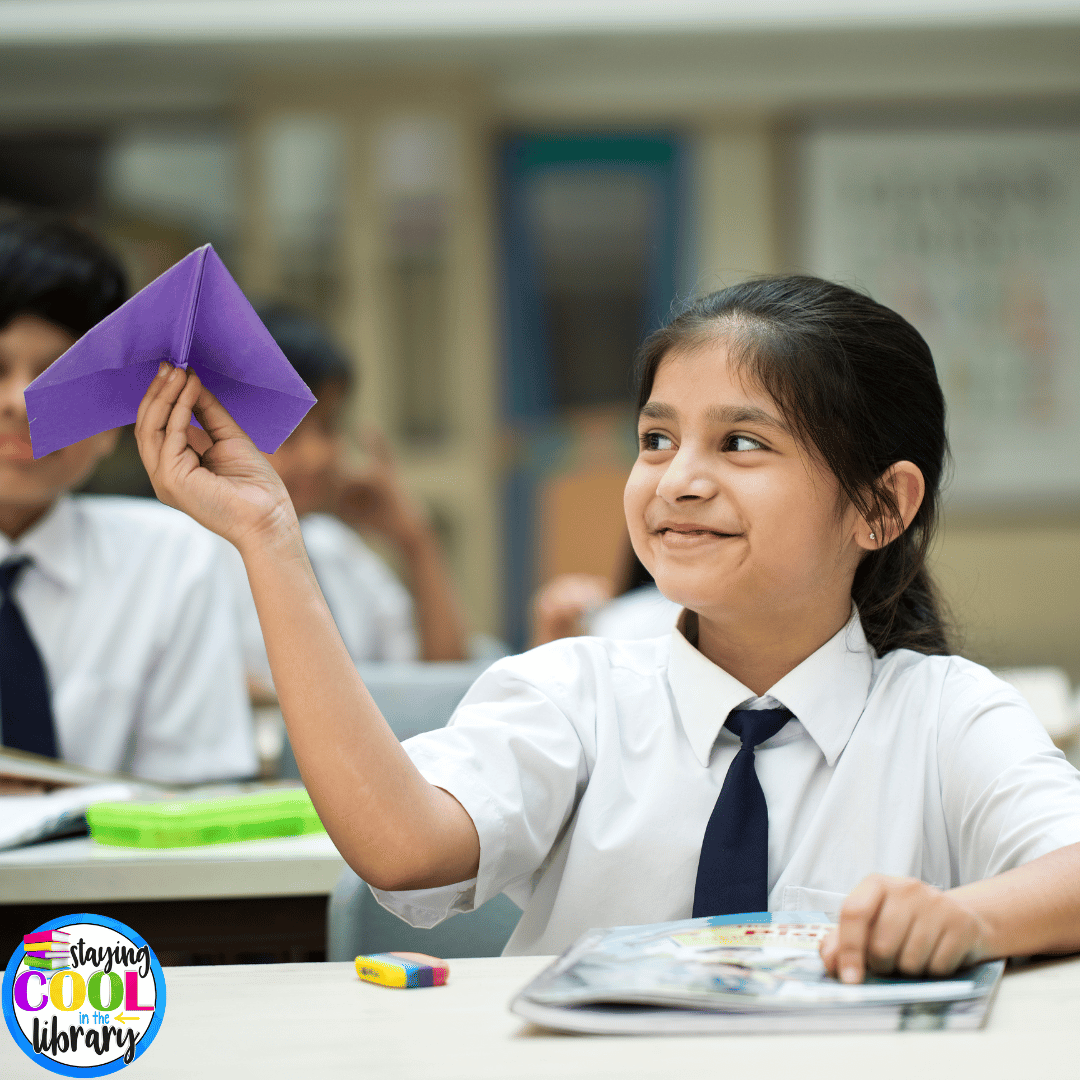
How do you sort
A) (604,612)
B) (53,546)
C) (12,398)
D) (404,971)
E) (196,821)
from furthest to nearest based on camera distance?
1. (604,612)
2. (53,546)
3. (12,398)
4. (196,821)
5. (404,971)

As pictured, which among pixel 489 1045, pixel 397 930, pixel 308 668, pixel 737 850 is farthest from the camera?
pixel 397 930

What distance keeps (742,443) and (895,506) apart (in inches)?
6.7

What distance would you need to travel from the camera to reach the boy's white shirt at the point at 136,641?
1.65m

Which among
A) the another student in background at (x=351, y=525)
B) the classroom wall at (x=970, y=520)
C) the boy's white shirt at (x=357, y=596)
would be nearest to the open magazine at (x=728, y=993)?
the another student in background at (x=351, y=525)

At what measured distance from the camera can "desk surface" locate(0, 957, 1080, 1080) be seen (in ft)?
1.86

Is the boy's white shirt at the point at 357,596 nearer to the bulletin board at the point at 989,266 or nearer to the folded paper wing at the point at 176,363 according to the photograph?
the folded paper wing at the point at 176,363

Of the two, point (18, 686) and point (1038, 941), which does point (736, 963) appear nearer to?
point (1038, 941)

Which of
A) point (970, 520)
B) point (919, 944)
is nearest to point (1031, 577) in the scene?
point (970, 520)

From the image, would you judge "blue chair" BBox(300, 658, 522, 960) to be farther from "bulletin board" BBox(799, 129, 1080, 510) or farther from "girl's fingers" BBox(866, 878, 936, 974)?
"bulletin board" BBox(799, 129, 1080, 510)

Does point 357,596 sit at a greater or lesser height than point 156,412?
lesser

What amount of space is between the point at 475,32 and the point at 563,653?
3.63 m

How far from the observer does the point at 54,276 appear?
5.20 ft

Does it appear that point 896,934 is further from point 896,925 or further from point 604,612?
point 604,612

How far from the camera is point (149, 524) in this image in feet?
5.91
